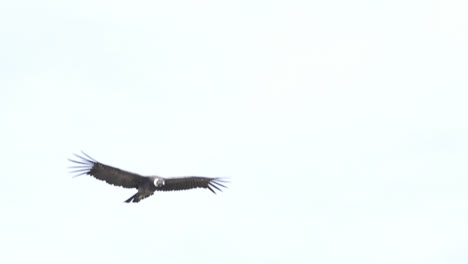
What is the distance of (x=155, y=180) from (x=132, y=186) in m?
1.42

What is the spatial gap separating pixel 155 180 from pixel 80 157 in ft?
16.9

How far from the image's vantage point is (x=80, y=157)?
265 ft

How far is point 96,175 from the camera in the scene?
8181 cm

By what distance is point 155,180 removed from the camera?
3290 inches

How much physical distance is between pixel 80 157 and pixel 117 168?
2482 mm

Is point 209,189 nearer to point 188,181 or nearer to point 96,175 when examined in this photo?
point 188,181

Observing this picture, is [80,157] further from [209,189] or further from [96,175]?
[209,189]

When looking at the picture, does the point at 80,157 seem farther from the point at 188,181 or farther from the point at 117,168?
the point at 188,181

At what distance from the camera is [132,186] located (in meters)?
83.8

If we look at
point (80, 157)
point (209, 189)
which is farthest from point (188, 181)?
point (80, 157)

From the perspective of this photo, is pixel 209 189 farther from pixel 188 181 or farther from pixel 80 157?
pixel 80 157

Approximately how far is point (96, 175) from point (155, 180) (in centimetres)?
371

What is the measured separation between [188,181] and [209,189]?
54.0 inches

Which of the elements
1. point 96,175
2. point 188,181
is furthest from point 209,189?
point 96,175
